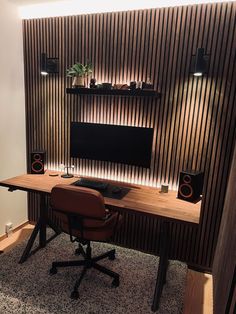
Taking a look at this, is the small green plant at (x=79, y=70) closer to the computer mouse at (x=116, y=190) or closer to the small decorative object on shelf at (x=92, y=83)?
the small decorative object on shelf at (x=92, y=83)

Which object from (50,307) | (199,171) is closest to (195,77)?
(199,171)

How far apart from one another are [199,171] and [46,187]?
1505mm

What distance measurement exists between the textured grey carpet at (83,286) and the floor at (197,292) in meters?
0.07

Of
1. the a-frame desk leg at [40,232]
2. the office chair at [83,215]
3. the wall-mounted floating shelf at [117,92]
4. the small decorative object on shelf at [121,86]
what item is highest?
the small decorative object on shelf at [121,86]

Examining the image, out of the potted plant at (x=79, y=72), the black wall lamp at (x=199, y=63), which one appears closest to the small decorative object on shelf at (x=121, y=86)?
the potted plant at (x=79, y=72)

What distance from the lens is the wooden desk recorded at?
79.3 inches

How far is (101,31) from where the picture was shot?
2.62m

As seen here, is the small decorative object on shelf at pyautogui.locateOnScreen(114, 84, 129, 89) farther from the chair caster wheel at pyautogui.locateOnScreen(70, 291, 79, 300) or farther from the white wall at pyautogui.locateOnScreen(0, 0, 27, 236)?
the chair caster wheel at pyautogui.locateOnScreen(70, 291, 79, 300)

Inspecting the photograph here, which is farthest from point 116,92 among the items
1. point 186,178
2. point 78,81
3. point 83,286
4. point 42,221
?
point 83,286

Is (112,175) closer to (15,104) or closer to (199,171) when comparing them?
(199,171)

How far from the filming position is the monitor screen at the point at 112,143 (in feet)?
8.30

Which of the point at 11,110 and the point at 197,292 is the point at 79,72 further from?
the point at 197,292

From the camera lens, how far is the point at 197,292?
2.33 meters

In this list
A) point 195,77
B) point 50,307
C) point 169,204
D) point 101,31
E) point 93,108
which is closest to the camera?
point 50,307
